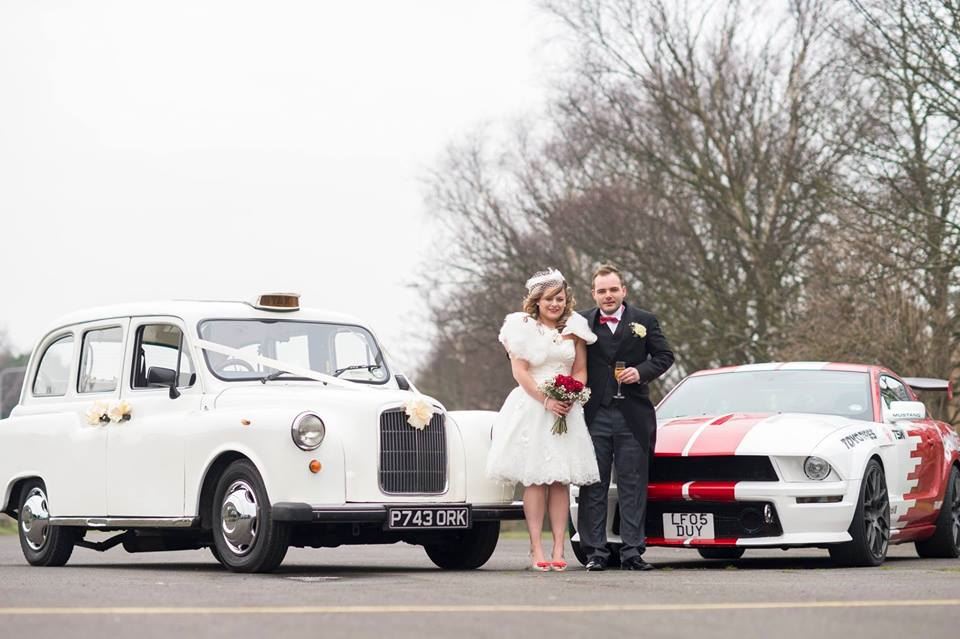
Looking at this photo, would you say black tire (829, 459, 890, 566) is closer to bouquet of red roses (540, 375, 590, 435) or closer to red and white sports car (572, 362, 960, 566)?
red and white sports car (572, 362, 960, 566)

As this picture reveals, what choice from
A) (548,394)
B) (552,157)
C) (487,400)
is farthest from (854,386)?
(487,400)

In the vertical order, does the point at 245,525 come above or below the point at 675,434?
below

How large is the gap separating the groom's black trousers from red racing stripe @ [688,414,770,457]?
1.33ft

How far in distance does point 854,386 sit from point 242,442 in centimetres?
486

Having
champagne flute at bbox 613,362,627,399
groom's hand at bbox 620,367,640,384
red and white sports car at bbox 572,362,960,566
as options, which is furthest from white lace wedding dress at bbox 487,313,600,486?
red and white sports car at bbox 572,362,960,566

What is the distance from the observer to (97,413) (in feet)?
42.8

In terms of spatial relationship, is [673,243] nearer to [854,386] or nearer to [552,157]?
[552,157]

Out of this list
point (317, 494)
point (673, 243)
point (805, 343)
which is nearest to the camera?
point (317, 494)

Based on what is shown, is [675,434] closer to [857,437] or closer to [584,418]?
[584,418]

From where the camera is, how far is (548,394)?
38.8ft

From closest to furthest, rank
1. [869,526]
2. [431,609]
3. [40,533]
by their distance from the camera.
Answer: [431,609] → [869,526] → [40,533]

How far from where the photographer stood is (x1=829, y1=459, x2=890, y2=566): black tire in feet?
38.8

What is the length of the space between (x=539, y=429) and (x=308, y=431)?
1.69 meters

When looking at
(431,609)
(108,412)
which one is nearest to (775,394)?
(108,412)
